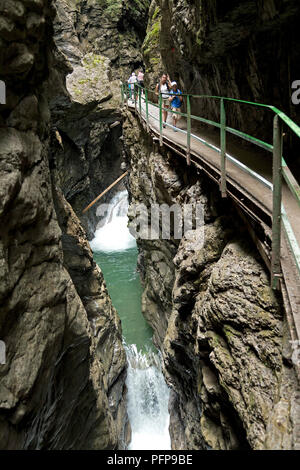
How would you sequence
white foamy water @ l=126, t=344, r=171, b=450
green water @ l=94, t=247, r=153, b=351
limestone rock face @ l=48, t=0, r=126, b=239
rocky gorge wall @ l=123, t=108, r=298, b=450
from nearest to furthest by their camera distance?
rocky gorge wall @ l=123, t=108, r=298, b=450 → white foamy water @ l=126, t=344, r=171, b=450 → green water @ l=94, t=247, r=153, b=351 → limestone rock face @ l=48, t=0, r=126, b=239

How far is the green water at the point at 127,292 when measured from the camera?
13542mm

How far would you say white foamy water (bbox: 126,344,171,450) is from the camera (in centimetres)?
1034

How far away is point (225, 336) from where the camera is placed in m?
3.59

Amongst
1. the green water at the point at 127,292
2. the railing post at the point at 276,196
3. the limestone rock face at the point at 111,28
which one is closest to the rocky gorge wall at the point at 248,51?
the railing post at the point at 276,196

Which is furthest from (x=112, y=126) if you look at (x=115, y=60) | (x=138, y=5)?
(x=138, y=5)

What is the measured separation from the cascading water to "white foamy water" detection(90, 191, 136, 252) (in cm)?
111

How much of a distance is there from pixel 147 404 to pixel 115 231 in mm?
14912

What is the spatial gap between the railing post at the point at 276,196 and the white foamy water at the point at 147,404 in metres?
9.30

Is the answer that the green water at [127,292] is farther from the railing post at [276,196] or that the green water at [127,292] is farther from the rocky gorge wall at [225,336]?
the railing post at [276,196]

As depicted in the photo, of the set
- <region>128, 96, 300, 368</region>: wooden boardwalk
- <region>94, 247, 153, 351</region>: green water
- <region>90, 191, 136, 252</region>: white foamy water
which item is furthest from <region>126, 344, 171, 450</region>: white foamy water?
<region>90, 191, 136, 252</region>: white foamy water

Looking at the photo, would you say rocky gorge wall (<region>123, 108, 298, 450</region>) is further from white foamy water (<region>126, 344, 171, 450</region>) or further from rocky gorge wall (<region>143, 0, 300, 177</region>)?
white foamy water (<region>126, 344, 171, 450</region>)

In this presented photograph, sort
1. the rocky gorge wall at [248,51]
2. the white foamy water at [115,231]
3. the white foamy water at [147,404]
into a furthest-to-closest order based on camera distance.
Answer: the white foamy water at [115,231] → the white foamy water at [147,404] → the rocky gorge wall at [248,51]

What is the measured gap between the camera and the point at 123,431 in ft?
31.4
